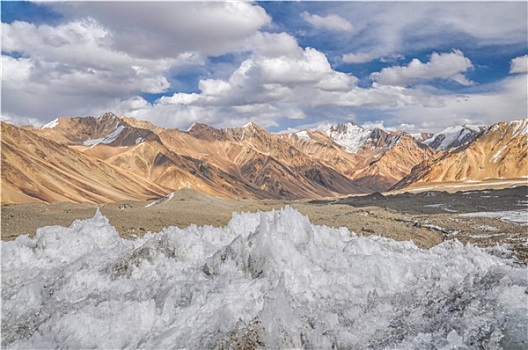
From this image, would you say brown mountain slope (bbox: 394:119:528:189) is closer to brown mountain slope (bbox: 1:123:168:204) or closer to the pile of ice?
brown mountain slope (bbox: 1:123:168:204)

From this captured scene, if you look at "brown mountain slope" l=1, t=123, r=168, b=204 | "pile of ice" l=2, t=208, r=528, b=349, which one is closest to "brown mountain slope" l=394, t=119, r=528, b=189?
"brown mountain slope" l=1, t=123, r=168, b=204

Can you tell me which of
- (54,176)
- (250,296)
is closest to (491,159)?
(54,176)

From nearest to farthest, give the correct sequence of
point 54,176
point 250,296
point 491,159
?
point 250,296 → point 54,176 → point 491,159

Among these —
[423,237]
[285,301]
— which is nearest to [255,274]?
[285,301]

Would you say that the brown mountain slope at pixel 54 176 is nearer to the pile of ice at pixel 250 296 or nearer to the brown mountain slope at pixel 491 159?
the pile of ice at pixel 250 296

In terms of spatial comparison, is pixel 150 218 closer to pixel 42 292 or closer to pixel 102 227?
pixel 102 227

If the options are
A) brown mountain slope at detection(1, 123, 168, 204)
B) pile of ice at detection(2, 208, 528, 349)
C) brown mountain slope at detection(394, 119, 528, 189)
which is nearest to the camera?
pile of ice at detection(2, 208, 528, 349)

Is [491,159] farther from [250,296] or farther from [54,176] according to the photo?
[250,296]
